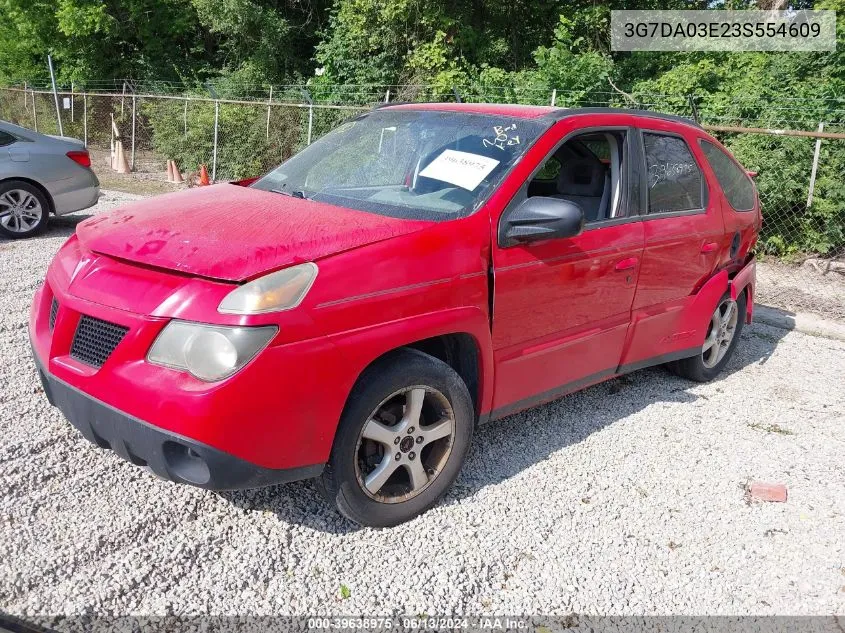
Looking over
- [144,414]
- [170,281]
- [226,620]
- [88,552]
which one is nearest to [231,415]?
[144,414]

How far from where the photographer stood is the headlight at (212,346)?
2572mm

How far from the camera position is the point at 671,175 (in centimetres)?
452

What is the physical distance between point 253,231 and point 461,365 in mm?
1136

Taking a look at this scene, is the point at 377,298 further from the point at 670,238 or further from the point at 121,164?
the point at 121,164

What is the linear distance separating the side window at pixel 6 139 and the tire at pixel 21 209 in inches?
18.6

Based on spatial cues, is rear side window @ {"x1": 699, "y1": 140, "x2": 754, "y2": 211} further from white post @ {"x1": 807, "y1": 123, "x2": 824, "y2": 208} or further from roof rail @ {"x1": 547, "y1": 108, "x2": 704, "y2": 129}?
white post @ {"x1": 807, "y1": 123, "x2": 824, "y2": 208}

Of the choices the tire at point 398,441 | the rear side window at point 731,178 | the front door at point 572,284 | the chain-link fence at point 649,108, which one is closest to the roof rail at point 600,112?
the front door at point 572,284

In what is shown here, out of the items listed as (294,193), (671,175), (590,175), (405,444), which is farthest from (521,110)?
(405,444)

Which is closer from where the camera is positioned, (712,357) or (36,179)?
(712,357)

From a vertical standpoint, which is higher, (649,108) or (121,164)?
(649,108)

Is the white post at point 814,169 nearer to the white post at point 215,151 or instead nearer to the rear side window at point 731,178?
the rear side window at point 731,178

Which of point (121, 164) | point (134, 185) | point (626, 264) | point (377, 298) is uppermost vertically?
point (377, 298)

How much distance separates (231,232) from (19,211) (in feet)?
24.0

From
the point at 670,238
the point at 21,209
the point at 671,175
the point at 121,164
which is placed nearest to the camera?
the point at 670,238
